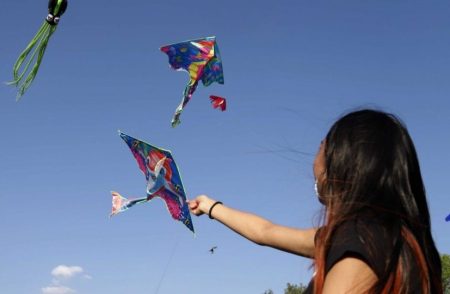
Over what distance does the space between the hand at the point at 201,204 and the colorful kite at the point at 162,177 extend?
752 millimetres

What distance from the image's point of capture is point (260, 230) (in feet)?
8.39

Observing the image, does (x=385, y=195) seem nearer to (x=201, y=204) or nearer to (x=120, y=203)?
(x=201, y=204)

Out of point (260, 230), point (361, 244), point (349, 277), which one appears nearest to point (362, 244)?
point (361, 244)

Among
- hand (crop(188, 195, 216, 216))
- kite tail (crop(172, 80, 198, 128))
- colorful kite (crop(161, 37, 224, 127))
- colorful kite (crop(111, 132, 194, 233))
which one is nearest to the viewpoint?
hand (crop(188, 195, 216, 216))

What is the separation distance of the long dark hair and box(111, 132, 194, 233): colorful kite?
1855 millimetres

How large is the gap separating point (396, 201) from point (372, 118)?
1.08ft

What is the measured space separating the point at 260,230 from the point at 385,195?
897 millimetres

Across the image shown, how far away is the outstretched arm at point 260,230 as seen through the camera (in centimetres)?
236

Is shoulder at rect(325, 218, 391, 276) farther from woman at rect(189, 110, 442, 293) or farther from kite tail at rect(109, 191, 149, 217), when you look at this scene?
kite tail at rect(109, 191, 149, 217)

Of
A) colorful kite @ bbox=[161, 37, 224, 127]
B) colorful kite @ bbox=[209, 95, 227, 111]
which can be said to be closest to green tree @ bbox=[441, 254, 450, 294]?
colorful kite @ bbox=[209, 95, 227, 111]

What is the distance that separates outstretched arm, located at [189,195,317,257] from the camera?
2.36 m

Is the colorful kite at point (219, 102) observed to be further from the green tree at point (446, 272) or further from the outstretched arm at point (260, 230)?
the green tree at point (446, 272)

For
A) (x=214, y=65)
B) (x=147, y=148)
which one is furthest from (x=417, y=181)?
(x=214, y=65)

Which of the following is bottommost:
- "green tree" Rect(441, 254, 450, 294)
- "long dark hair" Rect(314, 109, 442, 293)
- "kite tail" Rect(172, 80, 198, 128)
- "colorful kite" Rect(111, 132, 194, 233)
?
"long dark hair" Rect(314, 109, 442, 293)
